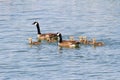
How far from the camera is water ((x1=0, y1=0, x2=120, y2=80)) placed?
1578 inches

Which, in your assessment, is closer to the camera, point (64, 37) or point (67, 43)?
point (67, 43)

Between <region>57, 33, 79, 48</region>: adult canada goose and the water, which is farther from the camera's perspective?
<region>57, 33, 79, 48</region>: adult canada goose

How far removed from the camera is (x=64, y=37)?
53594mm

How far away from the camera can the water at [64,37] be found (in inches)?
1578

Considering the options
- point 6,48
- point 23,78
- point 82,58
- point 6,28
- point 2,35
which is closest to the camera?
point 23,78

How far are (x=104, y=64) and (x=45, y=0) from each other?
37500 millimetres

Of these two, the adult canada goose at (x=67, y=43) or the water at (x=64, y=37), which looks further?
the adult canada goose at (x=67, y=43)

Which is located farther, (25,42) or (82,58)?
(25,42)

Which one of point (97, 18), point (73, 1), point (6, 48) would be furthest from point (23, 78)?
point (73, 1)

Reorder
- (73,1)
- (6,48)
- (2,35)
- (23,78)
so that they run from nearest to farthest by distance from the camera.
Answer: (23,78)
(6,48)
(2,35)
(73,1)

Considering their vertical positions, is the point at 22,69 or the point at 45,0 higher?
Answer: the point at 45,0

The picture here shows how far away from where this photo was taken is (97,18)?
63.4 m

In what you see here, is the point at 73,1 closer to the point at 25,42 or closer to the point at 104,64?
the point at 25,42

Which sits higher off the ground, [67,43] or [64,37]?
[64,37]
